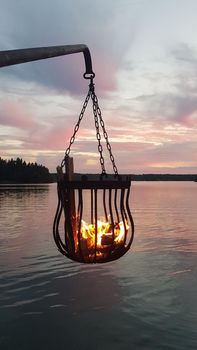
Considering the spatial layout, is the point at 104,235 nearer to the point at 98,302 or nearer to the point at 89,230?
the point at 89,230

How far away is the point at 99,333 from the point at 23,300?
A: 3.15 m

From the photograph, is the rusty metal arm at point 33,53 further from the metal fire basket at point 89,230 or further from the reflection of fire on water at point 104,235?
the reflection of fire on water at point 104,235

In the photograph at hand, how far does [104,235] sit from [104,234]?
2cm

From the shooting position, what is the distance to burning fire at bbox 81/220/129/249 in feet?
19.6

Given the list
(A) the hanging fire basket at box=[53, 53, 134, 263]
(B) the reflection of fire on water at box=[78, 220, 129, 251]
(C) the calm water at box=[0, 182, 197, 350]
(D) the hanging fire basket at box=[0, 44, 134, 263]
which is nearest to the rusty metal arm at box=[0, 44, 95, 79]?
(D) the hanging fire basket at box=[0, 44, 134, 263]

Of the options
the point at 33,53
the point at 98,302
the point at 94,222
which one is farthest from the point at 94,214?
the point at 98,302

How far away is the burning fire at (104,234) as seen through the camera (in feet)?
19.6

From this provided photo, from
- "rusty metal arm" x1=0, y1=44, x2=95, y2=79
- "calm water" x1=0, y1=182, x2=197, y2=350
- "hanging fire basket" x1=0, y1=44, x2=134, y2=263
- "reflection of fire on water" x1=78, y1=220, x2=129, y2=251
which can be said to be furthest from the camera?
"calm water" x1=0, y1=182, x2=197, y2=350

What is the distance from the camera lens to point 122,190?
5.71 m

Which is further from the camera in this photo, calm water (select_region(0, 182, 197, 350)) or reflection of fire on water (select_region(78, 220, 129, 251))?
calm water (select_region(0, 182, 197, 350))

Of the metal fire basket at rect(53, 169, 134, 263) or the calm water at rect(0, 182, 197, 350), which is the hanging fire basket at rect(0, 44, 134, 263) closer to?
the metal fire basket at rect(53, 169, 134, 263)

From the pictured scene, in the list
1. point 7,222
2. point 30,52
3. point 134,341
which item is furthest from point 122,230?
point 7,222

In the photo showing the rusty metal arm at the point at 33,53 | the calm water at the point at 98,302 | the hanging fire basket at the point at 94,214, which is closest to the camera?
the rusty metal arm at the point at 33,53

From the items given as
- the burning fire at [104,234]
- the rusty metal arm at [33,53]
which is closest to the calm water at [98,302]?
the burning fire at [104,234]
